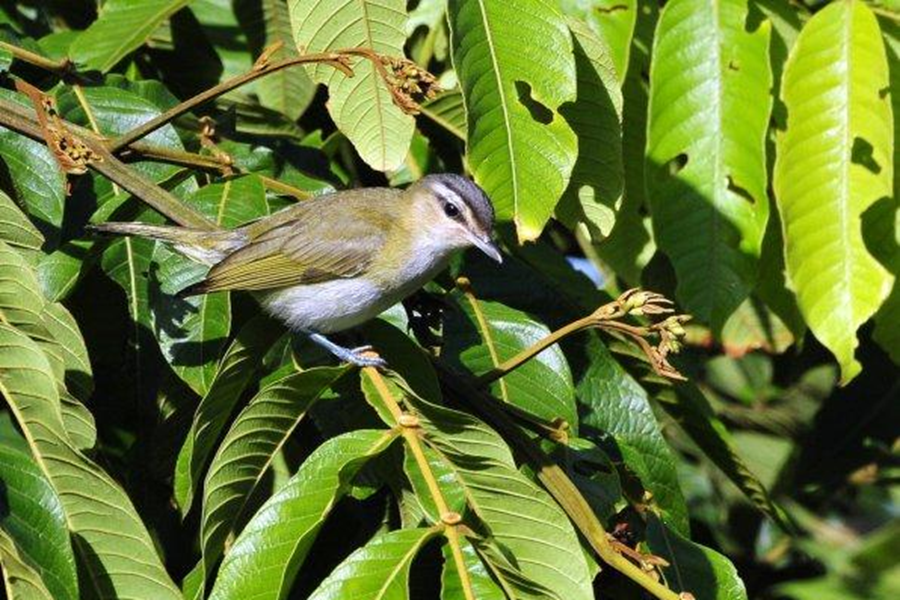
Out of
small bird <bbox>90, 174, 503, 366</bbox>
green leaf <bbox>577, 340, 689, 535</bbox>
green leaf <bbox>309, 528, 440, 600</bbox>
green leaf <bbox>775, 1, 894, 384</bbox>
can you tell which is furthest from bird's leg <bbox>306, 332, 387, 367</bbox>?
green leaf <bbox>775, 1, 894, 384</bbox>

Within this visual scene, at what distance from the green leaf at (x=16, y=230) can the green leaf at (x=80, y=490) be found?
316mm

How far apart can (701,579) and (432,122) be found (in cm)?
179

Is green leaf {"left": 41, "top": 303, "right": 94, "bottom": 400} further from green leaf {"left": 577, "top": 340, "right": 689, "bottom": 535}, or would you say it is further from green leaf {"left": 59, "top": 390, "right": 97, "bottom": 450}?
green leaf {"left": 577, "top": 340, "right": 689, "bottom": 535}

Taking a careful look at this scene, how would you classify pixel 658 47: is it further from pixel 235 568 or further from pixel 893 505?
pixel 893 505

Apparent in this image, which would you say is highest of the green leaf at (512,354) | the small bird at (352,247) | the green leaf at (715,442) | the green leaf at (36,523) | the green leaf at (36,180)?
the green leaf at (36,180)

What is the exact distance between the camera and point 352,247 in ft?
13.0

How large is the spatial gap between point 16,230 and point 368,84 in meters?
Result: 0.80

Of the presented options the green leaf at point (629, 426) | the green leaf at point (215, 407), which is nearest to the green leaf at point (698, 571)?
the green leaf at point (629, 426)

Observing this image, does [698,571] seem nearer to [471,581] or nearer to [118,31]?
[471,581]

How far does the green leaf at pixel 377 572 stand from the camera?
216 centimetres

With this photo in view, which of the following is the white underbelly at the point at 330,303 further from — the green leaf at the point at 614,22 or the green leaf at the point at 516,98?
the green leaf at the point at 614,22

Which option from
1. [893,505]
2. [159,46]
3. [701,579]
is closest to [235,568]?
[701,579]

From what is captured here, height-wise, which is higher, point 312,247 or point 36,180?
point 36,180

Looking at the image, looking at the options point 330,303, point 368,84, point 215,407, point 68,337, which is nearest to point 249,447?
point 215,407
